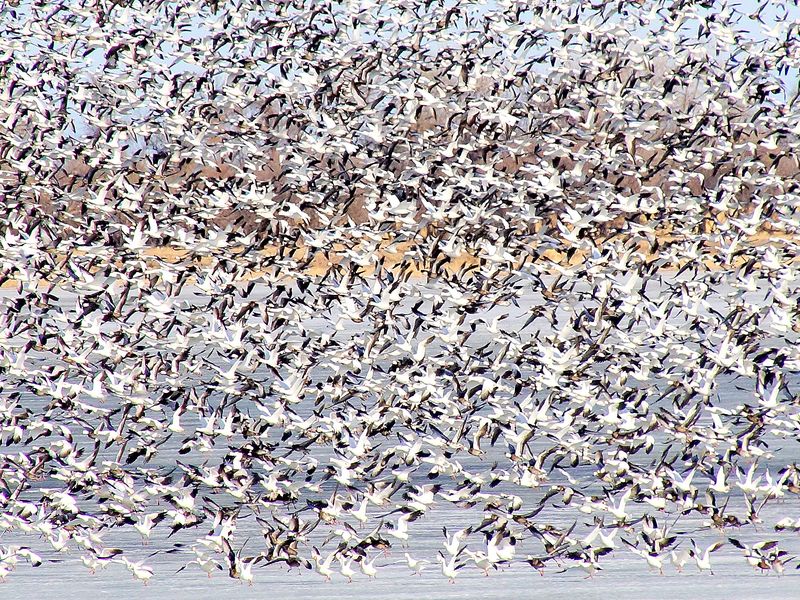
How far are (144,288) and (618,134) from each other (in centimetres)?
251

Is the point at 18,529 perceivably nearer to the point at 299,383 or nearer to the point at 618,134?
the point at 299,383

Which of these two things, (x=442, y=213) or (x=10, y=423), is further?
(x=10, y=423)

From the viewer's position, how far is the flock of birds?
4559mm

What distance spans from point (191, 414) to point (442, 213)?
333cm

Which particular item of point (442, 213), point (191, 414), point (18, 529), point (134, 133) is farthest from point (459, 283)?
point (191, 414)

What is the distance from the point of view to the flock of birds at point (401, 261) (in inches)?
179

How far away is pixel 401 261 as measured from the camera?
Answer: 4.61 meters

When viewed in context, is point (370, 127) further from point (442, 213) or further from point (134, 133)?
point (134, 133)

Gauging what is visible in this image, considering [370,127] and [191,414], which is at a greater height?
[370,127]

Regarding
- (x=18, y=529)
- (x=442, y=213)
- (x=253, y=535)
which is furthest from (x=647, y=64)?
(x=18, y=529)

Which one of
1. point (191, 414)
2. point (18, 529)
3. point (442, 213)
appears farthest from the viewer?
point (191, 414)

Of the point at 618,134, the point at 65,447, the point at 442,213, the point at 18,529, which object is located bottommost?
the point at 18,529

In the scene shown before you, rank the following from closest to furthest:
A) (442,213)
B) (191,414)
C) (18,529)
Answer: (442,213) < (18,529) < (191,414)

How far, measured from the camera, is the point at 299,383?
15.0 feet
